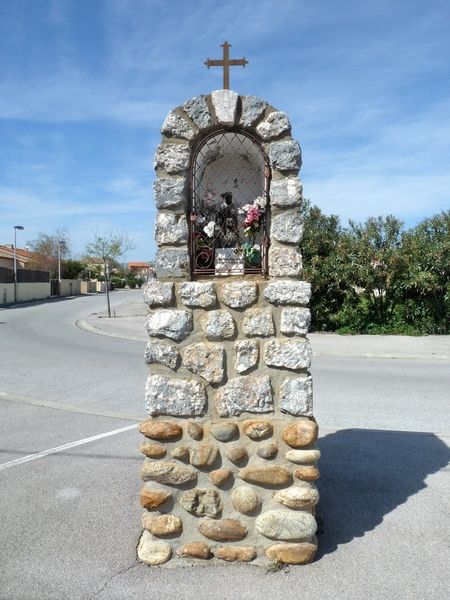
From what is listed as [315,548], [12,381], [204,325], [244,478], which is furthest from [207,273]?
[12,381]

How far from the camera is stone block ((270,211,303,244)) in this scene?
3.42 meters

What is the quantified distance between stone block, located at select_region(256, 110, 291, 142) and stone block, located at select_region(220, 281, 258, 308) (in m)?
0.96

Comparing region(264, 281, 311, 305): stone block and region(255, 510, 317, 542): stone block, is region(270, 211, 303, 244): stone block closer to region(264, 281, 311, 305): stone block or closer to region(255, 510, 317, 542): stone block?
region(264, 281, 311, 305): stone block

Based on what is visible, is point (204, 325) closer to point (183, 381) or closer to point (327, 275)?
point (183, 381)

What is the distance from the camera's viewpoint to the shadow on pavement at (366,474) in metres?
3.88

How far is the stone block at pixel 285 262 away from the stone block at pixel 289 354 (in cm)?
43

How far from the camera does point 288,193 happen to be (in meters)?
3.42

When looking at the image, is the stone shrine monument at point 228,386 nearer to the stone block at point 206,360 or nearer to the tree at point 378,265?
the stone block at point 206,360

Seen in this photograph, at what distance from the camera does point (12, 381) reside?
9.21m

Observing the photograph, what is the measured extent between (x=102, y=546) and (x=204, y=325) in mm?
1615

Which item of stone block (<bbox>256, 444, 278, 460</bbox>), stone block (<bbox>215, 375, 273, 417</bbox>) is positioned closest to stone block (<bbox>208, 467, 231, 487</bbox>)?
stone block (<bbox>256, 444, 278, 460</bbox>)

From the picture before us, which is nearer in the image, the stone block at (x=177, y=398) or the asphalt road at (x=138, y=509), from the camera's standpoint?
the asphalt road at (x=138, y=509)

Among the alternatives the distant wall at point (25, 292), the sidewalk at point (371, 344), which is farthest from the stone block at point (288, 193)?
the distant wall at point (25, 292)

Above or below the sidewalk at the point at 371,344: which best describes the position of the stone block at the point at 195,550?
below
